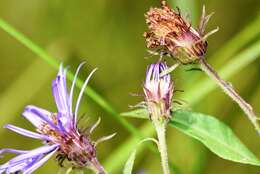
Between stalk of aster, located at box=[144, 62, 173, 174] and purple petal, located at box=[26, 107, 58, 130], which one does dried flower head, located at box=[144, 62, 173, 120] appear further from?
purple petal, located at box=[26, 107, 58, 130]

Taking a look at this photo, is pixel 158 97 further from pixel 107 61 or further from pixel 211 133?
pixel 107 61

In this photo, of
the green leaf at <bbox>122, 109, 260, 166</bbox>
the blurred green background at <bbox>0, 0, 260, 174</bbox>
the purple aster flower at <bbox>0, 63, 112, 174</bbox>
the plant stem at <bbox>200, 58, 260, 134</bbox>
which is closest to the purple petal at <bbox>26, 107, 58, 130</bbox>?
the purple aster flower at <bbox>0, 63, 112, 174</bbox>

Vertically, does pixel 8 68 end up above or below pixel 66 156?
above

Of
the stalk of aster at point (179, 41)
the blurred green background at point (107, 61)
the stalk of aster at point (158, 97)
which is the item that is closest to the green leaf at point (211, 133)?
the stalk of aster at point (158, 97)

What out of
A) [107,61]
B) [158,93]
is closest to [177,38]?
[158,93]

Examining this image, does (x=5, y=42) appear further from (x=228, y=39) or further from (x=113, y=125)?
(x=228, y=39)

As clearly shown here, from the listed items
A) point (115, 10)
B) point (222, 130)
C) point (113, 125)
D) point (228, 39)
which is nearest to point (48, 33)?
point (115, 10)

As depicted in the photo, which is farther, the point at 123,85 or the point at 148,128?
the point at 123,85
